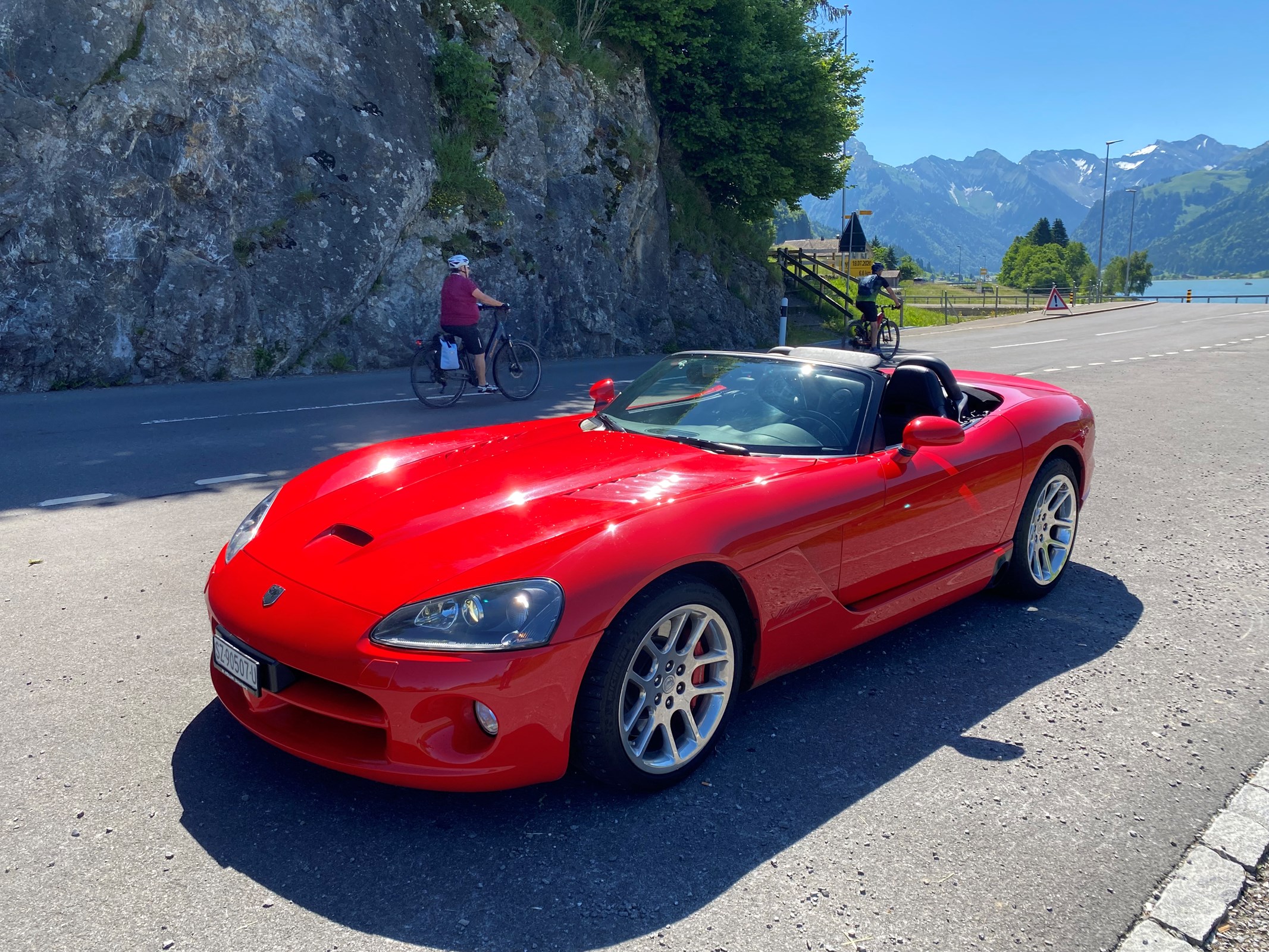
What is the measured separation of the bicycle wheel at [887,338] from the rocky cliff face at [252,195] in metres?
6.18

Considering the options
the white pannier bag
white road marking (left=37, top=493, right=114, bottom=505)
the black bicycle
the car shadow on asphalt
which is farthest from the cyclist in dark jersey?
the car shadow on asphalt

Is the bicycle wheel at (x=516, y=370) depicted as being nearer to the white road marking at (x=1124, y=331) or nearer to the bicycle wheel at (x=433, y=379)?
the bicycle wheel at (x=433, y=379)

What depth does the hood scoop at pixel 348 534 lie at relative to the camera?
113 inches

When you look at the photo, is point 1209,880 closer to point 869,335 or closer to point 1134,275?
point 869,335

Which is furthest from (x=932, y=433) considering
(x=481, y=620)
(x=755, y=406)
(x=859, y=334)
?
(x=859, y=334)

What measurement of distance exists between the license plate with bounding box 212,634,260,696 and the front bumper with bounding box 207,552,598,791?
3.2 inches

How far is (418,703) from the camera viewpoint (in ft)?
8.02

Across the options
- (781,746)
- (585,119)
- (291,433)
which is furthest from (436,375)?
(585,119)

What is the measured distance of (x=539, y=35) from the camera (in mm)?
19953

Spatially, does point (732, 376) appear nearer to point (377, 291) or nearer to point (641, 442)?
point (641, 442)

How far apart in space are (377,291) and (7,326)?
551 centimetres

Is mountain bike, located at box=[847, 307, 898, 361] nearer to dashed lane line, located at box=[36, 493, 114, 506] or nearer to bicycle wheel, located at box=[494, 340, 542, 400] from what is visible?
bicycle wheel, located at box=[494, 340, 542, 400]

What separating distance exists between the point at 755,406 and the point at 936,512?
826 mm

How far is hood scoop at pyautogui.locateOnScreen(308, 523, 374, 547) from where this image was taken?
113 inches
